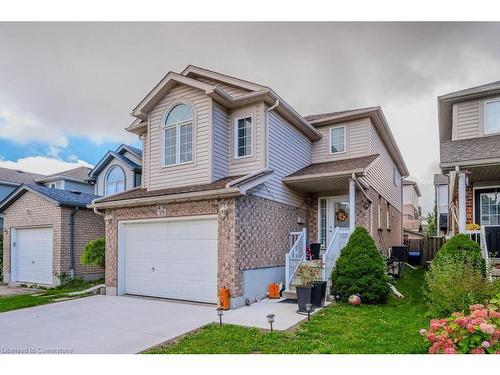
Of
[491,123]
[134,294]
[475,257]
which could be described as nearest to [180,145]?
[134,294]

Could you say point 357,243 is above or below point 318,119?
below

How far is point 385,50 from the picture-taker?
6.10 meters

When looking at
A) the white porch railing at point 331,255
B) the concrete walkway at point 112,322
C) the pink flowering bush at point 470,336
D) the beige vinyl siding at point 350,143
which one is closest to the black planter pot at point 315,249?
the white porch railing at point 331,255

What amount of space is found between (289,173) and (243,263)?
286cm

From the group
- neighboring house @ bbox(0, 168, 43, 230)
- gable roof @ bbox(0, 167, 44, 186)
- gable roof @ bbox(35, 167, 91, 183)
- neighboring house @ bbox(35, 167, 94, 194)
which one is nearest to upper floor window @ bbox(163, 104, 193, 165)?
neighboring house @ bbox(0, 168, 43, 230)

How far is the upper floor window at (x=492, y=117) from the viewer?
821 cm

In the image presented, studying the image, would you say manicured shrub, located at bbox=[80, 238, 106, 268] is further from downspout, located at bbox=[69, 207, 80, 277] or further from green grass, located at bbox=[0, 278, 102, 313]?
downspout, located at bbox=[69, 207, 80, 277]

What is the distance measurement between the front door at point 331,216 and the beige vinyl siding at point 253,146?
272 cm

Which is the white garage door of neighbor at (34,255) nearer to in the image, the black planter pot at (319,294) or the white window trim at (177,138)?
the white window trim at (177,138)

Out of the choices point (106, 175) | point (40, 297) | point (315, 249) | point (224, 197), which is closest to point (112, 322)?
point (224, 197)

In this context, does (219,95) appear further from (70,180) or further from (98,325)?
(70,180)

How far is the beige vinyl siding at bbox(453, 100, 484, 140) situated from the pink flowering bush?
5.65 m

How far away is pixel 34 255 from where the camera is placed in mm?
11578
